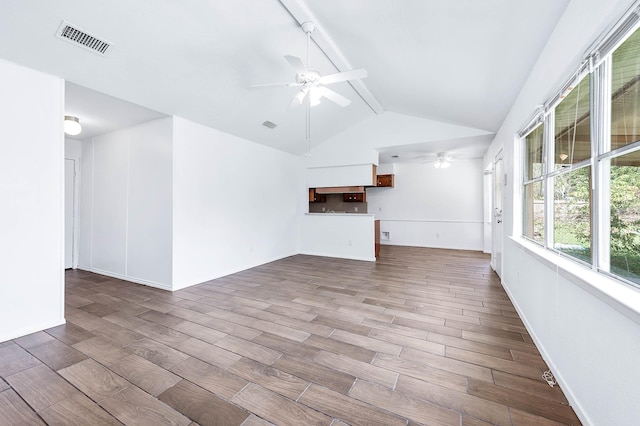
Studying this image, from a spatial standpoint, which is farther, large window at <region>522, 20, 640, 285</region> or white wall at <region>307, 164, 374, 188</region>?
white wall at <region>307, 164, 374, 188</region>

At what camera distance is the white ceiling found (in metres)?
2.12

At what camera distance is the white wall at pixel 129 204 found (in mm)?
3803

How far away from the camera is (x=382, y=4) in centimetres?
224

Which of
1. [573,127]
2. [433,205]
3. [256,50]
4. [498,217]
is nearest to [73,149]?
[256,50]

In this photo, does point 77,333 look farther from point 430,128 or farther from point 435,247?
point 435,247

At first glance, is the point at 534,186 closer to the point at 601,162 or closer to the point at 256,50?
the point at 601,162

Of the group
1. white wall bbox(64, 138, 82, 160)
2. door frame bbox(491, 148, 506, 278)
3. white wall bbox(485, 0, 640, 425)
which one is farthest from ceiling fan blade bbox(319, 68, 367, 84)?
white wall bbox(64, 138, 82, 160)

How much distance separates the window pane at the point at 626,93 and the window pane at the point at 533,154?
132 centimetres

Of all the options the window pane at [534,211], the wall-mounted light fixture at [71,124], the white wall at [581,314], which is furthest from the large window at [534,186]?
the wall-mounted light fixture at [71,124]

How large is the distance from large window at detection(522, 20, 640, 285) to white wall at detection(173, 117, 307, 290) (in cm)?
426

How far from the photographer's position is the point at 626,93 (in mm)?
1311

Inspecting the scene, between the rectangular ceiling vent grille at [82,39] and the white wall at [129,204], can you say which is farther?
the white wall at [129,204]

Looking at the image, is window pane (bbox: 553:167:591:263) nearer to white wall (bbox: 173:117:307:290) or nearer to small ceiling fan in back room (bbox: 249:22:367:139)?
small ceiling fan in back room (bbox: 249:22:367:139)

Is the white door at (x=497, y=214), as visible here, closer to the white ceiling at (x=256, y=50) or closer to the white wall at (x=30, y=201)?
the white ceiling at (x=256, y=50)
